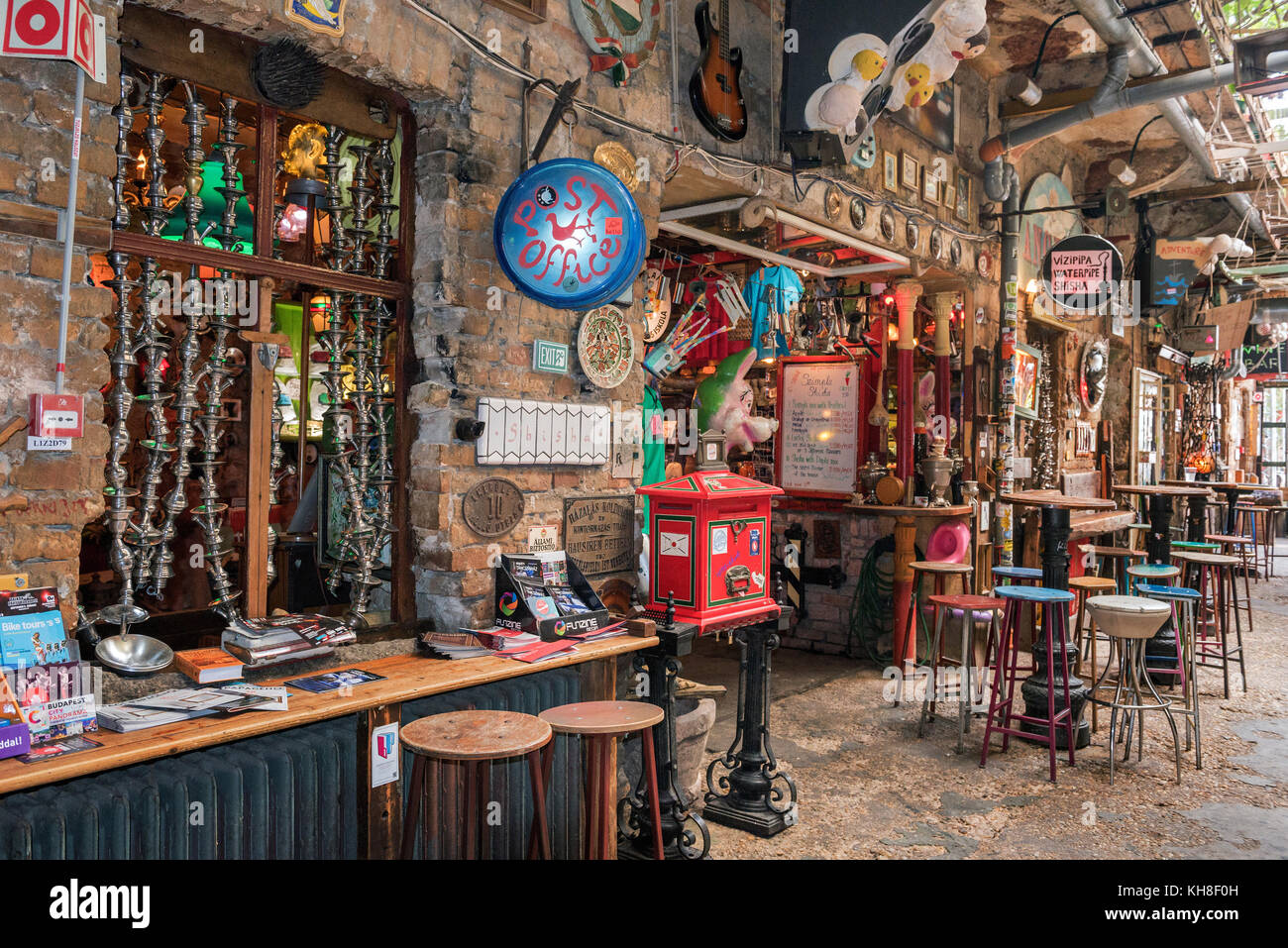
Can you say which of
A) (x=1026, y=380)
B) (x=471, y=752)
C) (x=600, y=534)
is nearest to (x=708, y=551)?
(x=600, y=534)

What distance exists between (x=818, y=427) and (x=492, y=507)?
4549 mm

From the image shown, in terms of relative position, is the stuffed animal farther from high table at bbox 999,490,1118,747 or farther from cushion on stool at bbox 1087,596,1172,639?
cushion on stool at bbox 1087,596,1172,639

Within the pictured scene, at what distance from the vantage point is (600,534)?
3877 millimetres

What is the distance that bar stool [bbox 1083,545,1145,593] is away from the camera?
7.21 m

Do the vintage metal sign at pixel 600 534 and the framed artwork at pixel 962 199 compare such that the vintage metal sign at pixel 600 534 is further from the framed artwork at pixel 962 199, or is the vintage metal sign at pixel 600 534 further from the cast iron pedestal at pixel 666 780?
the framed artwork at pixel 962 199

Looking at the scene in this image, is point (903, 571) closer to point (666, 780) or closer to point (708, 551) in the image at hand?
point (708, 551)

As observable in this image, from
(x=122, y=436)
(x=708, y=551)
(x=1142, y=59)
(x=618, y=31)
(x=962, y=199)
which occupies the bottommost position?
(x=708, y=551)

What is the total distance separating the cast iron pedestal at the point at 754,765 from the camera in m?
3.86

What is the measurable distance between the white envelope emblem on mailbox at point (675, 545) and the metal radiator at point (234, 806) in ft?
3.18

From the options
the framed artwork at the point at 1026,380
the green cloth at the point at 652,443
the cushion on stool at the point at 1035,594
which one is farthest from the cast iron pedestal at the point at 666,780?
the framed artwork at the point at 1026,380

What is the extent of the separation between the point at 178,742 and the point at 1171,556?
6.85m

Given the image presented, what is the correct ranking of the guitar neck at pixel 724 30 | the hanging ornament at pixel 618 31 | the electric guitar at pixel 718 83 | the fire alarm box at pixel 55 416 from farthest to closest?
the guitar neck at pixel 724 30 < the electric guitar at pixel 718 83 < the hanging ornament at pixel 618 31 < the fire alarm box at pixel 55 416
